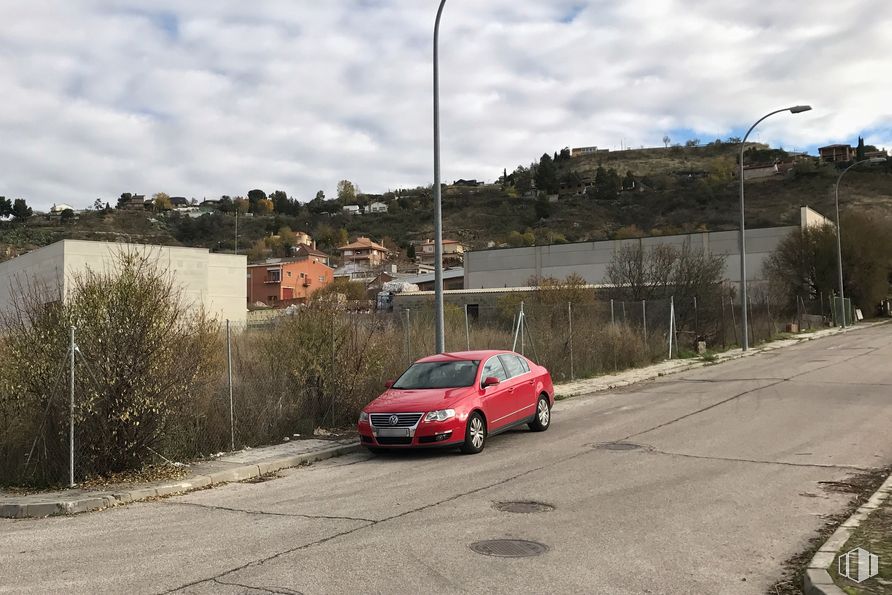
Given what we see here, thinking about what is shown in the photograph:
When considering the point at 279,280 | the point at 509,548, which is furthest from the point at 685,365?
the point at 279,280

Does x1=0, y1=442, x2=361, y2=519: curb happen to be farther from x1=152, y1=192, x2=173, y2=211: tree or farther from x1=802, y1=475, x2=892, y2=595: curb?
x1=152, y1=192, x2=173, y2=211: tree

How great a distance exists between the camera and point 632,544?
6.00 metres

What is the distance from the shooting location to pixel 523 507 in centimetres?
732

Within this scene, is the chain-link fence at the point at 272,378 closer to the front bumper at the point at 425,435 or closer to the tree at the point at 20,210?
the front bumper at the point at 425,435

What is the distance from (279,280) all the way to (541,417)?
272 feet

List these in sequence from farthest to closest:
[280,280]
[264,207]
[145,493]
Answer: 1. [264,207]
2. [280,280]
3. [145,493]

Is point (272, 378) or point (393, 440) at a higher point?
point (272, 378)

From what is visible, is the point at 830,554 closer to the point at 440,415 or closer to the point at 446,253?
the point at 440,415

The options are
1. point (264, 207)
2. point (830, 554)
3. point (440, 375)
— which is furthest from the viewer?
point (264, 207)

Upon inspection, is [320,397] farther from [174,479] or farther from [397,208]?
[397,208]

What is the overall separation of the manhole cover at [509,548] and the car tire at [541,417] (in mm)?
6574

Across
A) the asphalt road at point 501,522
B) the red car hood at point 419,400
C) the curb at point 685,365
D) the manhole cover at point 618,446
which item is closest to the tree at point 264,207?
the curb at point 685,365

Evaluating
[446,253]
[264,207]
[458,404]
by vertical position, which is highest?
[264,207]

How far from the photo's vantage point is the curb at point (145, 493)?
Answer: 27.1ft
